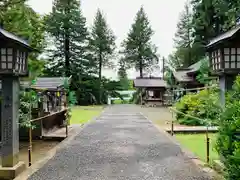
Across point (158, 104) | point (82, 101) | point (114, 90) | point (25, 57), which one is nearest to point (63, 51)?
point (82, 101)

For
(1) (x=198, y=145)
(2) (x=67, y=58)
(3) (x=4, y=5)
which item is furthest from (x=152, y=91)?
(3) (x=4, y=5)

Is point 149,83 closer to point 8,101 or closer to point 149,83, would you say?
point 149,83

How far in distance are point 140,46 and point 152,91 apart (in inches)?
336

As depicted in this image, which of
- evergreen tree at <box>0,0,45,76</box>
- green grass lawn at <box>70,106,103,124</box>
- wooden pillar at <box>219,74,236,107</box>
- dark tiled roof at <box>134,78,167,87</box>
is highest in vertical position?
evergreen tree at <box>0,0,45,76</box>

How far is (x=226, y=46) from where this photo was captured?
5.12 m

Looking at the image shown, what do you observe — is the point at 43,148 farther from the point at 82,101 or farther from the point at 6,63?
the point at 82,101

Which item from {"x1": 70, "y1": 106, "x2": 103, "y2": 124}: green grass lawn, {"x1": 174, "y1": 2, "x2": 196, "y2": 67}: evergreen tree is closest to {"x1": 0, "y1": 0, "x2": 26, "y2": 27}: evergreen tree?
{"x1": 70, "y1": 106, "x2": 103, "y2": 124}: green grass lawn

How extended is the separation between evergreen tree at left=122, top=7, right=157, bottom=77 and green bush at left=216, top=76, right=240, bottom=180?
38.0m

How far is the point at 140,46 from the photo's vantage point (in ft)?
136

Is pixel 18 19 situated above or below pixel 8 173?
above

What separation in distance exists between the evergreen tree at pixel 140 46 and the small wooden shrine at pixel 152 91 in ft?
19.8

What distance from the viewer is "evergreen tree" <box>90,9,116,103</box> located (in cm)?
3766

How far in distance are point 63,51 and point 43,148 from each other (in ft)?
84.4

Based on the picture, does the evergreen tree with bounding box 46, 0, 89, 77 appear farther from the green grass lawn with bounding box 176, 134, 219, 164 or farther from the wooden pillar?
the wooden pillar
